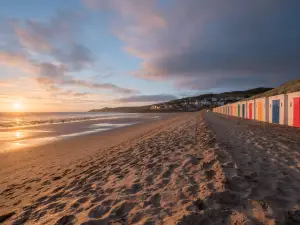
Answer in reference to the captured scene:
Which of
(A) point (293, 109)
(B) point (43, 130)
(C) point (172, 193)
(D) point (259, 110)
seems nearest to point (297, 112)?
(A) point (293, 109)

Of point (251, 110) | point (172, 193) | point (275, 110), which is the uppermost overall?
point (275, 110)

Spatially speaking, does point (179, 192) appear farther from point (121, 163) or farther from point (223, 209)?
point (121, 163)

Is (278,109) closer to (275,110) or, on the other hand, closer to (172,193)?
(275,110)

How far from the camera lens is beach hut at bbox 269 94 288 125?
14.2 meters

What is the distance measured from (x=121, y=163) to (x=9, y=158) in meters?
6.57

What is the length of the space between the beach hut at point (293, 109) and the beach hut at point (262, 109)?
380 cm

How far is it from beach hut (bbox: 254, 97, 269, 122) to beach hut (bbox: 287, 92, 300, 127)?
12.5ft

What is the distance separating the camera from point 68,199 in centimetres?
362

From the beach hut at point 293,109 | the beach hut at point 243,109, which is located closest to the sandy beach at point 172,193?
the beach hut at point 293,109

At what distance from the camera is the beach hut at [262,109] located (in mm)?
17517

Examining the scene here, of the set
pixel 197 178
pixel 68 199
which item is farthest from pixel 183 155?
pixel 68 199

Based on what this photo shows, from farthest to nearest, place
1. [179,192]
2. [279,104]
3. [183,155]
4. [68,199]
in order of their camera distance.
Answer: [279,104] → [183,155] → [68,199] → [179,192]

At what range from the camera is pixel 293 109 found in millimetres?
12961

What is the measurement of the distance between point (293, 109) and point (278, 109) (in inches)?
94.6
